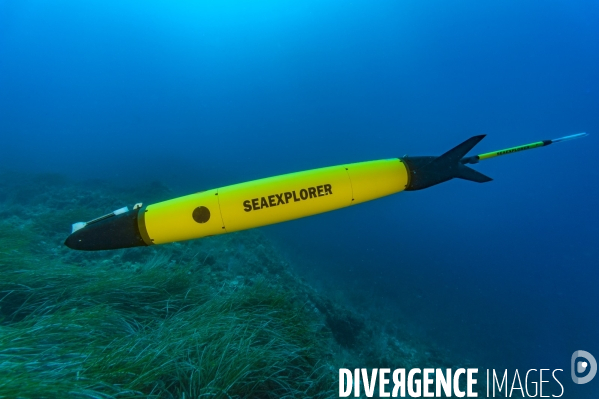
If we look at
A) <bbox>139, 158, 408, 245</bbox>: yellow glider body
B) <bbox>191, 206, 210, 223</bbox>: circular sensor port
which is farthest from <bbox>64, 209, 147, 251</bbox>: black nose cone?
<bbox>191, 206, 210, 223</bbox>: circular sensor port

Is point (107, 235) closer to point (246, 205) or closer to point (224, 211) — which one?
point (224, 211)

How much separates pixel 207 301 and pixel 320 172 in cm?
197

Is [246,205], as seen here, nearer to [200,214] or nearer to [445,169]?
[200,214]

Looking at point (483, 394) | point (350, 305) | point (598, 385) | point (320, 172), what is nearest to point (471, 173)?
point (320, 172)

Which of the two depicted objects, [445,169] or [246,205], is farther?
[445,169]

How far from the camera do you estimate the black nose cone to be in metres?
3.30

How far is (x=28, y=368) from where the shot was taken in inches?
76.7

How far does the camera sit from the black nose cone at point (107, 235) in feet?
10.8

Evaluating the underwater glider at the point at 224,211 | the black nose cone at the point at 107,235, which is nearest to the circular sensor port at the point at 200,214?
the underwater glider at the point at 224,211

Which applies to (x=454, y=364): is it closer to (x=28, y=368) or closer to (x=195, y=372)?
(x=195, y=372)

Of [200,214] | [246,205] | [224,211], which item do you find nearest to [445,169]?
[246,205]

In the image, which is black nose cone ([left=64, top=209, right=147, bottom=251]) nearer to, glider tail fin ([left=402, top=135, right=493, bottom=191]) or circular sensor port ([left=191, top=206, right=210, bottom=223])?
circular sensor port ([left=191, top=206, right=210, bottom=223])

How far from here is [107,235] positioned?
10.9 ft

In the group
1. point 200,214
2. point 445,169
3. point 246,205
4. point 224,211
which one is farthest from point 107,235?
point 445,169
